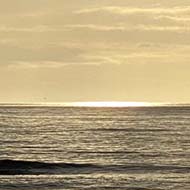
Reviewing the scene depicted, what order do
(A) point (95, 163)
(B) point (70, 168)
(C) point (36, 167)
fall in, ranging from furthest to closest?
(A) point (95, 163)
(C) point (36, 167)
(B) point (70, 168)

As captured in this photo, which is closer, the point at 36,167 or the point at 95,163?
the point at 36,167

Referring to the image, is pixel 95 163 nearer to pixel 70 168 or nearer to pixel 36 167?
pixel 70 168

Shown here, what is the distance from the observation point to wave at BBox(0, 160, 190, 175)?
6488 centimetres

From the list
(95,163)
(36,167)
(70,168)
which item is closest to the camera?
(70,168)

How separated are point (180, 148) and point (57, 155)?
14.8m

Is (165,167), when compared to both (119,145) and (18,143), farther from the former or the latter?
(18,143)

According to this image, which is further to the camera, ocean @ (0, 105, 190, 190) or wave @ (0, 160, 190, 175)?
wave @ (0, 160, 190, 175)

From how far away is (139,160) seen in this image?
2852 inches

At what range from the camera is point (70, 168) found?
67.4 metres

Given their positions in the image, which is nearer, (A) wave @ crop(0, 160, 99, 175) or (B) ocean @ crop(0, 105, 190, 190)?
(B) ocean @ crop(0, 105, 190, 190)

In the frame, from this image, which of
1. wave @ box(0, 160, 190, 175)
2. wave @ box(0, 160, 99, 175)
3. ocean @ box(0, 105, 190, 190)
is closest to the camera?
ocean @ box(0, 105, 190, 190)

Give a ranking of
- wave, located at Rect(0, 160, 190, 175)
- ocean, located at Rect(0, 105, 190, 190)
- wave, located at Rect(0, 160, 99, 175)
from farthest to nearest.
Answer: wave, located at Rect(0, 160, 99, 175), wave, located at Rect(0, 160, 190, 175), ocean, located at Rect(0, 105, 190, 190)

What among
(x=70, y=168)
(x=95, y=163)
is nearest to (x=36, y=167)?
(x=70, y=168)

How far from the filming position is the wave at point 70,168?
64.9 m
